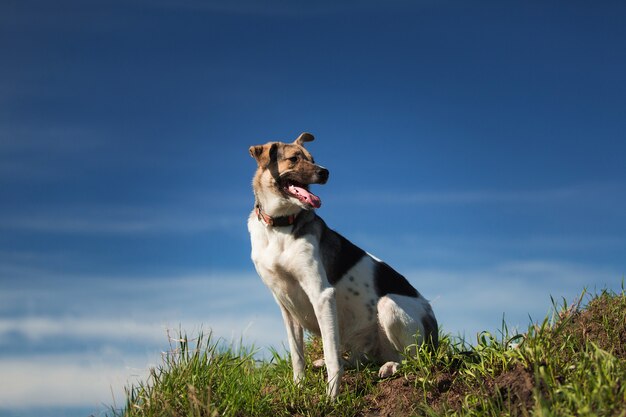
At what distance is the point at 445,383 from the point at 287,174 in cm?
307

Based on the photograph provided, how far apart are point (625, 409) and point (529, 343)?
1.47 metres

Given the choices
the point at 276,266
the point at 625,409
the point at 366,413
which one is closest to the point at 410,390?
the point at 366,413

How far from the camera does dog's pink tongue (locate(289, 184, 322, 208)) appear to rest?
25.7ft

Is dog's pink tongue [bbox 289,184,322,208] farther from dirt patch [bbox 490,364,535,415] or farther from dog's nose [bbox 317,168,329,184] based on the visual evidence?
dirt patch [bbox 490,364,535,415]

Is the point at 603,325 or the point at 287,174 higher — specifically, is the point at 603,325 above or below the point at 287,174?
below

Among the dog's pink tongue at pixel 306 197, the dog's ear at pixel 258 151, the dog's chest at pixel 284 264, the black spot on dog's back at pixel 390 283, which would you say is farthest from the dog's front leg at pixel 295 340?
the dog's ear at pixel 258 151

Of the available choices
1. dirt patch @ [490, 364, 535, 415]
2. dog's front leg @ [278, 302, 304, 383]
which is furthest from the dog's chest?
dirt patch @ [490, 364, 535, 415]

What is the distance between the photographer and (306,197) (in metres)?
7.82

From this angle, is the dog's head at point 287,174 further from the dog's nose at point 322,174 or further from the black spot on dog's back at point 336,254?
the black spot on dog's back at point 336,254

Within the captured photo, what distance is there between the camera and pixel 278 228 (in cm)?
802

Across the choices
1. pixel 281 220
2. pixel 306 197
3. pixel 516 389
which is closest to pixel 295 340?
pixel 281 220

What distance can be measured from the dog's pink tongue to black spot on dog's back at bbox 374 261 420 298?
1.32 m

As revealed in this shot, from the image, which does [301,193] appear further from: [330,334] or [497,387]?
[497,387]

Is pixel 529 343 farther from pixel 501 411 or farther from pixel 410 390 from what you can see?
pixel 410 390
